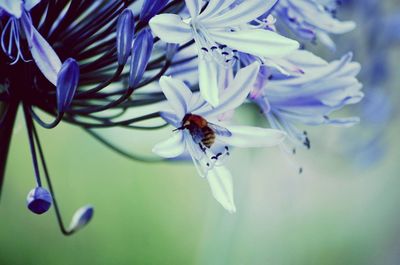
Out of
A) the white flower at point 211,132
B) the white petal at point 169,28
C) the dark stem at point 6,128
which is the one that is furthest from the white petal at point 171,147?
the dark stem at point 6,128

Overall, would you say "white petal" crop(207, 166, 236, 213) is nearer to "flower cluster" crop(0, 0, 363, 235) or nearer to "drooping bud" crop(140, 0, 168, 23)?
"flower cluster" crop(0, 0, 363, 235)

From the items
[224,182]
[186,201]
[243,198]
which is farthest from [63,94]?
[186,201]

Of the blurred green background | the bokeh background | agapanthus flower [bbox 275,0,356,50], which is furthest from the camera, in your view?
the blurred green background

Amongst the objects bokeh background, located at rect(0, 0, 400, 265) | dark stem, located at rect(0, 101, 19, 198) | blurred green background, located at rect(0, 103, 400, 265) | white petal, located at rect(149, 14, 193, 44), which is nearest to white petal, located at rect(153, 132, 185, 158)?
white petal, located at rect(149, 14, 193, 44)

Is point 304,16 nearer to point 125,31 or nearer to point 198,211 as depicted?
point 125,31

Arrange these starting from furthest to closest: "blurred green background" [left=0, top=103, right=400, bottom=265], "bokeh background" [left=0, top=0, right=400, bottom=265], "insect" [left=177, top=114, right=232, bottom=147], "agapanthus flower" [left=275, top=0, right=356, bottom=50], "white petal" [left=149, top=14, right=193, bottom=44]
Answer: "blurred green background" [left=0, top=103, right=400, bottom=265]
"bokeh background" [left=0, top=0, right=400, bottom=265]
"agapanthus flower" [left=275, top=0, right=356, bottom=50]
"insect" [left=177, top=114, right=232, bottom=147]
"white petal" [left=149, top=14, right=193, bottom=44]

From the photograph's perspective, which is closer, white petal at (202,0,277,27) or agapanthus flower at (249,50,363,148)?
white petal at (202,0,277,27)

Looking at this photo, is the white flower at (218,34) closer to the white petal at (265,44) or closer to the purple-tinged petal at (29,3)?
the white petal at (265,44)

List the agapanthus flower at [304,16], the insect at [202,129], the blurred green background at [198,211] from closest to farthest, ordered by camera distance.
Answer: the insect at [202,129] → the agapanthus flower at [304,16] → the blurred green background at [198,211]
